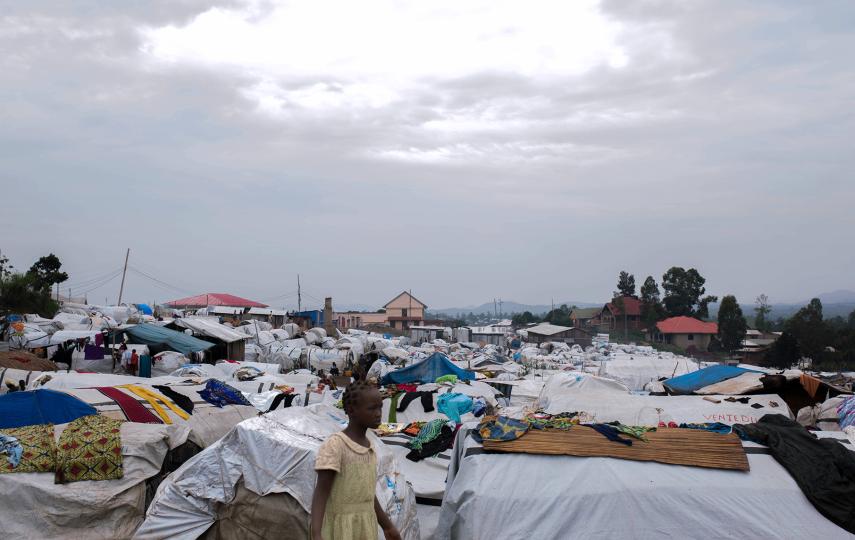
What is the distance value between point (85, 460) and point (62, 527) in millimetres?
494

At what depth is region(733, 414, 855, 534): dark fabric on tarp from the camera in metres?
4.06

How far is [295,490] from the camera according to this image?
425 centimetres

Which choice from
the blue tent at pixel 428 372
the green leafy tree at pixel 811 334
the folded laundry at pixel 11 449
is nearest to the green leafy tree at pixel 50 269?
the blue tent at pixel 428 372

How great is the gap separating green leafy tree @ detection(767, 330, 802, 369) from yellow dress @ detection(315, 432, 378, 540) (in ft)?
114

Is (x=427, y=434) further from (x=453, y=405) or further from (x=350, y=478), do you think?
(x=350, y=478)

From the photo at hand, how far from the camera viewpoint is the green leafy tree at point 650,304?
59.2 metres

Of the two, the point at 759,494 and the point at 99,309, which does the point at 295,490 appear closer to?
the point at 759,494

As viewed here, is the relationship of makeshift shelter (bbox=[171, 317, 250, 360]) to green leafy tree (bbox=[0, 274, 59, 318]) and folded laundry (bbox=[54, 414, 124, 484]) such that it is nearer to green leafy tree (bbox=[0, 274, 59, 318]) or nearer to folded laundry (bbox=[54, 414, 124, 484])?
green leafy tree (bbox=[0, 274, 59, 318])

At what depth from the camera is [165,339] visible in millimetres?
17438

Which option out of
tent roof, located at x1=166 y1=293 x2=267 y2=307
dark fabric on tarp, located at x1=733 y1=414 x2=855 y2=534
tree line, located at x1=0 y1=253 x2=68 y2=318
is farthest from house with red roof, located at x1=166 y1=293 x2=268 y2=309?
dark fabric on tarp, located at x1=733 y1=414 x2=855 y2=534

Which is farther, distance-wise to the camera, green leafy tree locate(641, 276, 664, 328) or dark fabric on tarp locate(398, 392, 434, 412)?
green leafy tree locate(641, 276, 664, 328)

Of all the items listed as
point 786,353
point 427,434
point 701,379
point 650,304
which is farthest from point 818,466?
point 650,304

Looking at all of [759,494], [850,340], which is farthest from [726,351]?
[759,494]

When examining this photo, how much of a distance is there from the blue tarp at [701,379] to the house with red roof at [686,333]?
4051cm
